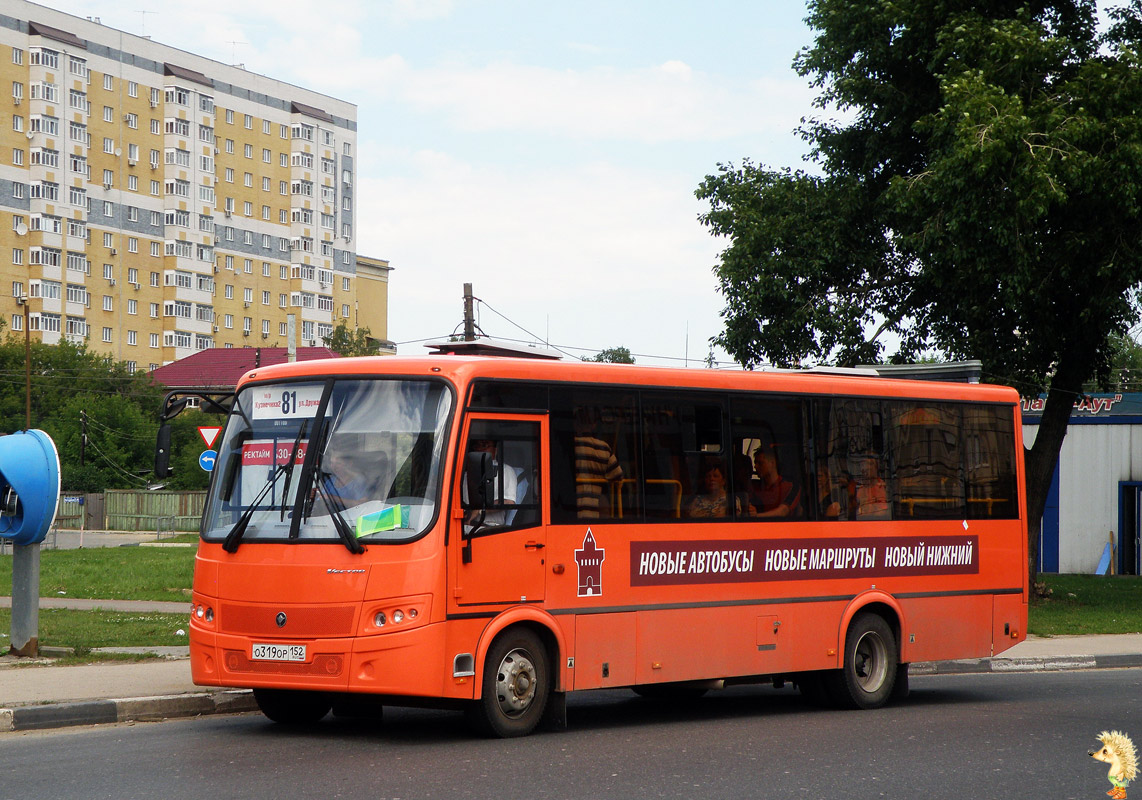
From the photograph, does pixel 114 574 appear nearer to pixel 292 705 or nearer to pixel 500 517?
pixel 292 705

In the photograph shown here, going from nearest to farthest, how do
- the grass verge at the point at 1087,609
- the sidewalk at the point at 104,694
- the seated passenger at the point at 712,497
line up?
1. the sidewalk at the point at 104,694
2. the seated passenger at the point at 712,497
3. the grass verge at the point at 1087,609

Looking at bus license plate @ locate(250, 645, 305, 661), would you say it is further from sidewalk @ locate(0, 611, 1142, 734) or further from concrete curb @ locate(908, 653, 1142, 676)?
concrete curb @ locate(908, 653, 1142, 676)

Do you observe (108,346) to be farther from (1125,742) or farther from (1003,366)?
(1125,742)

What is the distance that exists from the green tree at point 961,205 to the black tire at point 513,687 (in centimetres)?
1363

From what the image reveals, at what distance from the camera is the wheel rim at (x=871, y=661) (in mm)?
13219

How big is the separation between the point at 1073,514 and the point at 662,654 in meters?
34.1

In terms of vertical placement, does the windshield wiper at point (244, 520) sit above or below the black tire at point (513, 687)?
above

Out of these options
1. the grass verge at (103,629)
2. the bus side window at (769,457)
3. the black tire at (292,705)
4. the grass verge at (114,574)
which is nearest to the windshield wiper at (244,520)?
the black tire at (292,705)

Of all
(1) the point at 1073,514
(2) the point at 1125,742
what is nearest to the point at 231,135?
(1) the point at 1073,514

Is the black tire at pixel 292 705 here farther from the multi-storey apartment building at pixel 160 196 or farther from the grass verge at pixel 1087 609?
the multi-storey apartment building at pixel 160 196

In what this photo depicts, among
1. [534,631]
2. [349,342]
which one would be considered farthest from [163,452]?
[349,342]

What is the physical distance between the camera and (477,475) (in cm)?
1025

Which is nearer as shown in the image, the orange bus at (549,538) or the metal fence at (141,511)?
the orange bus at (549,538)

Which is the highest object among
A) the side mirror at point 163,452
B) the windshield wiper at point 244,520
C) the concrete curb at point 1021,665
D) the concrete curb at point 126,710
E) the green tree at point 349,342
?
the green tree at point 349,342
